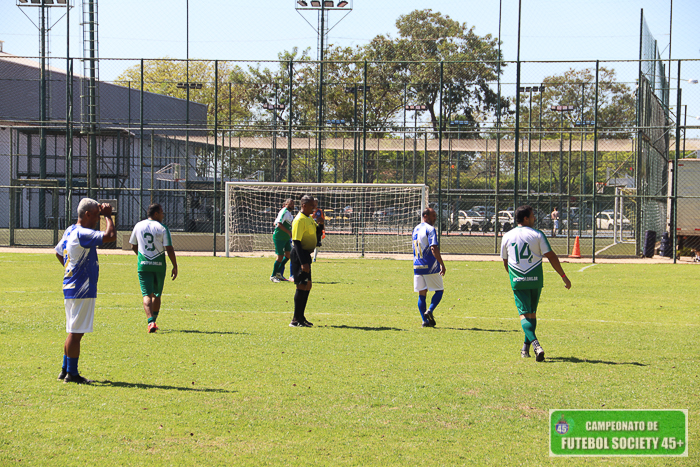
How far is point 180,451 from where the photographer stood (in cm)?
462

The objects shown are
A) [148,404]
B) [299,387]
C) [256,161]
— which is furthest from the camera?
[256,161]

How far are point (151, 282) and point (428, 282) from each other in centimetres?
385

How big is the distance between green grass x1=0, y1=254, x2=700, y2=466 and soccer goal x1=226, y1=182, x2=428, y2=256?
13.1 meters

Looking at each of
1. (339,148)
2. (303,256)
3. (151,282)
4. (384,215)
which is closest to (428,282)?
(303,256)

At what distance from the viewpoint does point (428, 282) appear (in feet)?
32.6

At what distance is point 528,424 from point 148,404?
3.05 meters

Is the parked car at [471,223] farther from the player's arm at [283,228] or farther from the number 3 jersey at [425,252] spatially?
the number 3 jersey at [425,252]

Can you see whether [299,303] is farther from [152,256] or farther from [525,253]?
[525,253]

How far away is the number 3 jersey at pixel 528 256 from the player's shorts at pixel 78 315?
4362 mm

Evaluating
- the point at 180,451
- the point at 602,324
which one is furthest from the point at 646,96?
the point at 180,451

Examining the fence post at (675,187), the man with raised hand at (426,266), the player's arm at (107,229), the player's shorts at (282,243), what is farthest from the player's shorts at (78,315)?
the fence post at (675,187)

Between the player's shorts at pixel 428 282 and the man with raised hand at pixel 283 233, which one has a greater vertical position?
the man with raised hand at pixel 283 233

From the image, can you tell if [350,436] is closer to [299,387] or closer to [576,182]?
[299,387]

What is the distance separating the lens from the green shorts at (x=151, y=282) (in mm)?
9125
